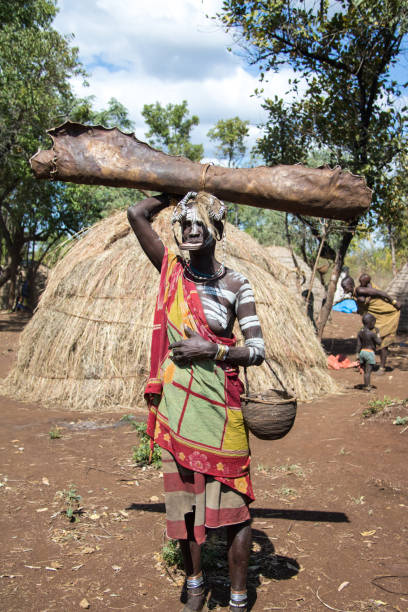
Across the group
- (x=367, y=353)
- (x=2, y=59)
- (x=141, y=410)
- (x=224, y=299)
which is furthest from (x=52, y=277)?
(x=2, y=59)

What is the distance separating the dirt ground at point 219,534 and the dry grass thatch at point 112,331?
0.85 metres

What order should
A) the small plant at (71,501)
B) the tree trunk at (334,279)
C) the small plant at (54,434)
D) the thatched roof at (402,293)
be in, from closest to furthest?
the small plant at (71,501) → the small plant at (54,434) → the tree trunk at (334,279) → the thatched roof at (402,293)

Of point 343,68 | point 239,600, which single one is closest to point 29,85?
point 343,68

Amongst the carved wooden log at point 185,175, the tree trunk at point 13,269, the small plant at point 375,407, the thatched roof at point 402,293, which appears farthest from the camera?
the tree trunk at point 13,269

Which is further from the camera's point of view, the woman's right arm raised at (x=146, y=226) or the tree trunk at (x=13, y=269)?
the tree trunk at (x=13, y=269)

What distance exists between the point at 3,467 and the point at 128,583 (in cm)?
215

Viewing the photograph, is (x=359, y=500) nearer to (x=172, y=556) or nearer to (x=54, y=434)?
(x=172, y=556)

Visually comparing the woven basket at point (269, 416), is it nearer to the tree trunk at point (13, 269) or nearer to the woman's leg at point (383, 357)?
the woman's leg at point (383, 357)

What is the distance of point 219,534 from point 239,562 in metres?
1.04

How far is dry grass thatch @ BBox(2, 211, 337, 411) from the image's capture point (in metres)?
6.52

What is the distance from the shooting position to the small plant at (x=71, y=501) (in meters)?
3.37

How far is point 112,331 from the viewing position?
6602 millimetres

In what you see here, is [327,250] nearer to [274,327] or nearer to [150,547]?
[274,327]

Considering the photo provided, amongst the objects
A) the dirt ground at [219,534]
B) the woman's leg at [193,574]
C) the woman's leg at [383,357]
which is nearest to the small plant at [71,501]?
the dirt ground at [219,534]
